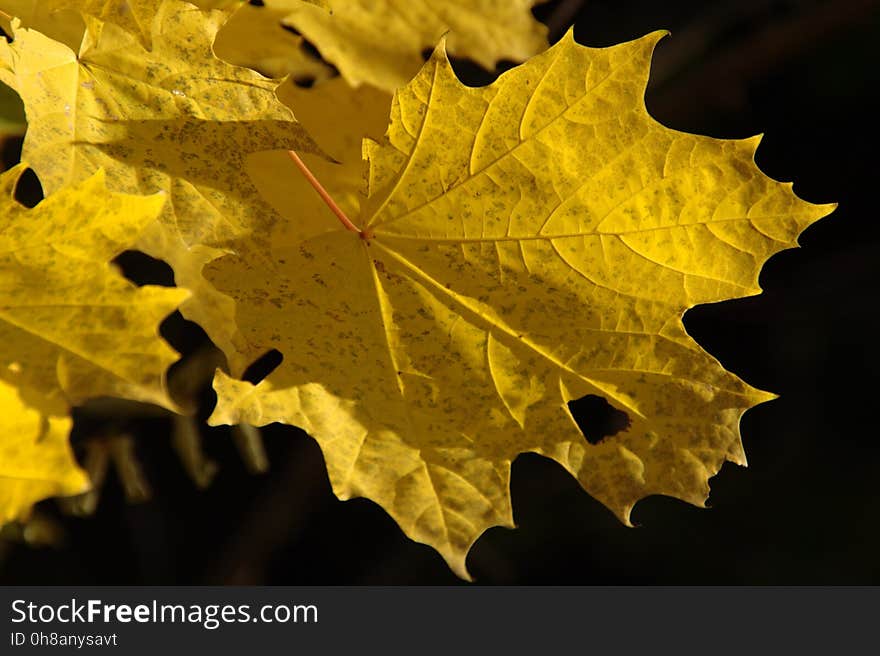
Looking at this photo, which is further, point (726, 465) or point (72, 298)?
point (726, 465)

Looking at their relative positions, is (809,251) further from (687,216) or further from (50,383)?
(50,383)

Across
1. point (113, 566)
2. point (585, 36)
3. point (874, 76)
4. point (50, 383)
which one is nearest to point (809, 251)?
point (874, 76)

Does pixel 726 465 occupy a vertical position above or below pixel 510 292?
below

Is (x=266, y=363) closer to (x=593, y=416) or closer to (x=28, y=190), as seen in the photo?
(x=28, y=190)

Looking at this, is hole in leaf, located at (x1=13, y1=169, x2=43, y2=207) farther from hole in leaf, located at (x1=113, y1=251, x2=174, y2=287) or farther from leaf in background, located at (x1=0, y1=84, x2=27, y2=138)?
leaf in background, located at (x1=0, y1=84, x2=27, y2=138)

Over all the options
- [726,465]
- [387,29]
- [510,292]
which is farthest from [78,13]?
[726,465]

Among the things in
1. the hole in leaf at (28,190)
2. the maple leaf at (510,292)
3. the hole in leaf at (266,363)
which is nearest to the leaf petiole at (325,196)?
the maple leaf at (510,292)

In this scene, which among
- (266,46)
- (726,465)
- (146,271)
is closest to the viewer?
(266,46)
